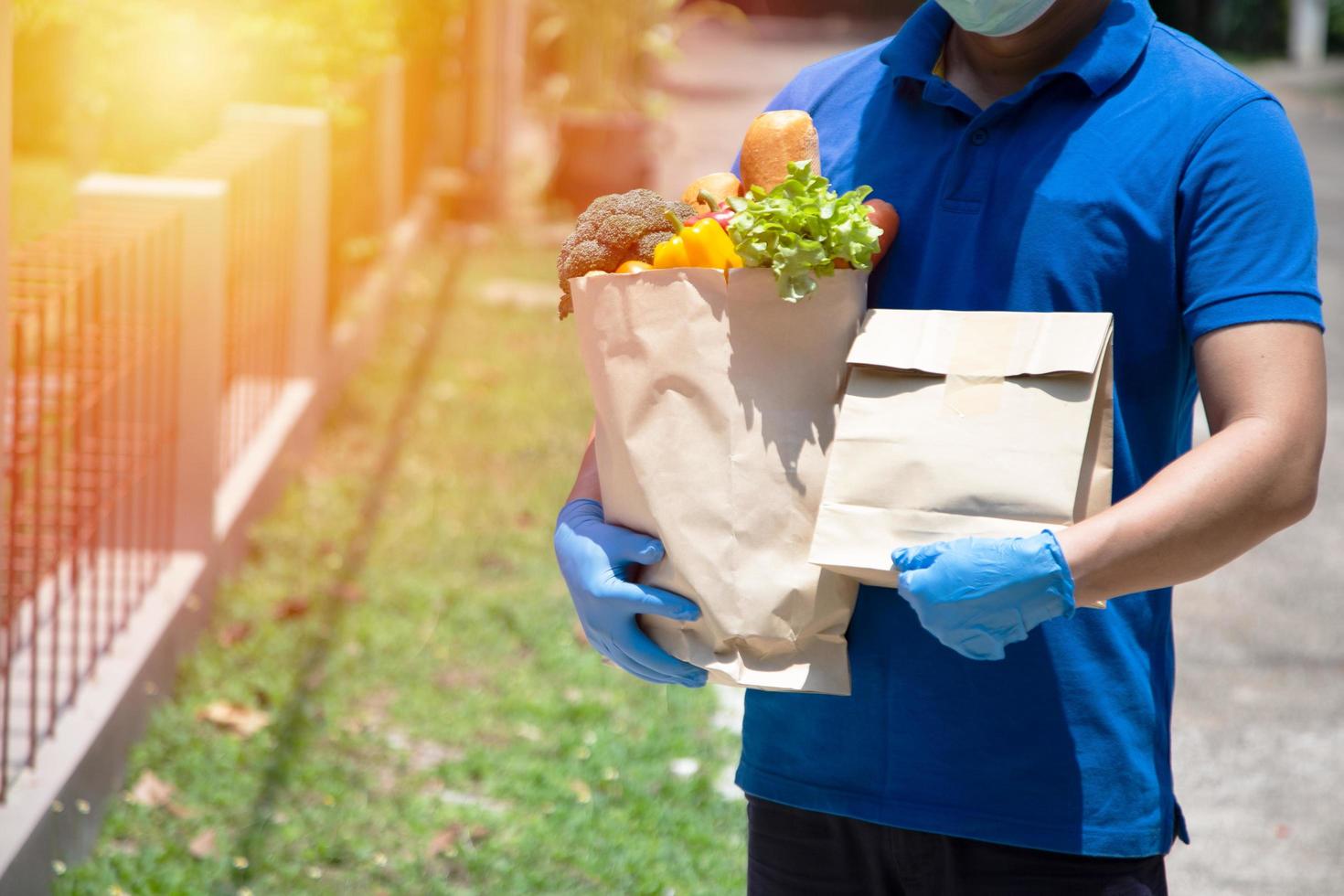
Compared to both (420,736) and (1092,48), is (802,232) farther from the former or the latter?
(420,736)

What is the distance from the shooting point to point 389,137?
29.7 feet

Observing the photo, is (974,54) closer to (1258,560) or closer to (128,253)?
(128,253)

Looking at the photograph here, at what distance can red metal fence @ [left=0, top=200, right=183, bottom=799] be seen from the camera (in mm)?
3379

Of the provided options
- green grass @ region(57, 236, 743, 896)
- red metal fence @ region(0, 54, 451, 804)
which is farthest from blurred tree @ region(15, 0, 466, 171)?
green grass @ region(57, 236, 743, 896)

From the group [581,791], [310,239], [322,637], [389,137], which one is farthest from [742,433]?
[389,137]

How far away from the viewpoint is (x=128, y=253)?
4066mm

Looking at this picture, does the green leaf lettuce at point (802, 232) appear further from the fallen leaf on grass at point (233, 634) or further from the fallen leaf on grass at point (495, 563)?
the fallen leaf on grass at point (495, 563)

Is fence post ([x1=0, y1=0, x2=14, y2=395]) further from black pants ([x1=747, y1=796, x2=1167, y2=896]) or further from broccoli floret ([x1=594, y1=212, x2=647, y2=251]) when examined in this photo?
black pants ([x1=747, y1=796, x2=1167, y2=896])

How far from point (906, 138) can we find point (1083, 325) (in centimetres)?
38

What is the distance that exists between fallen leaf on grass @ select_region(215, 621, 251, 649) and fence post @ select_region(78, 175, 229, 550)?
25 centimetres

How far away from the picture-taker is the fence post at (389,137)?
8758mm

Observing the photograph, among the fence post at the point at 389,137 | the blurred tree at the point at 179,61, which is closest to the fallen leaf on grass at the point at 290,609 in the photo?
the blurred tree at the point at 179,61

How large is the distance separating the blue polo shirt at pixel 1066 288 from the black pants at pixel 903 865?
0.03 m

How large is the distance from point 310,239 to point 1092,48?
520 cm
